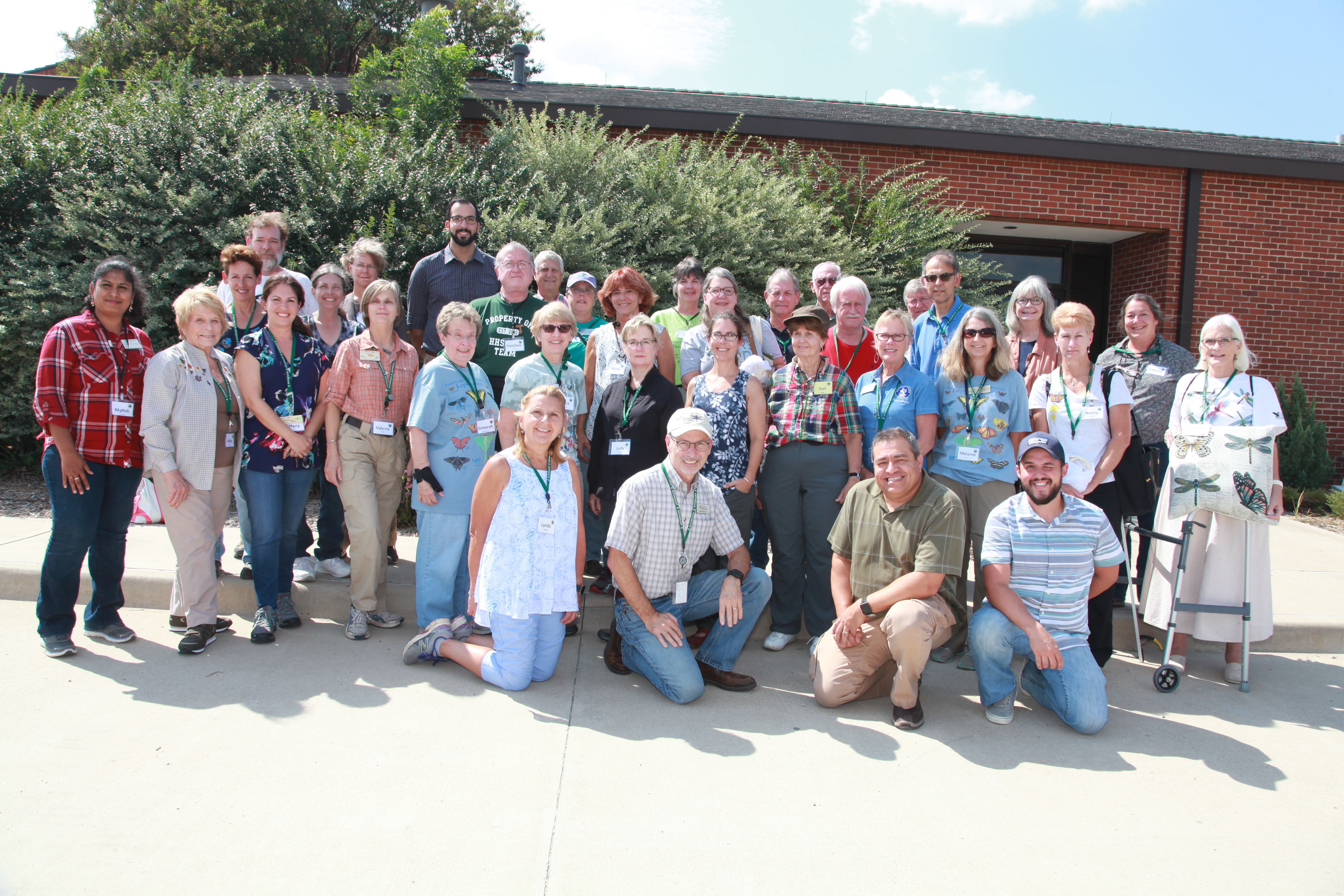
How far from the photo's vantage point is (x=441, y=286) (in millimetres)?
5801

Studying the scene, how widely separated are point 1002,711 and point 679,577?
169cm

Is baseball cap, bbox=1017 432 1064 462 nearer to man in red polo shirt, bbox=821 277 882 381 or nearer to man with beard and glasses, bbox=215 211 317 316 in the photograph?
man in red polo shirt, bbox=821 277 882 381

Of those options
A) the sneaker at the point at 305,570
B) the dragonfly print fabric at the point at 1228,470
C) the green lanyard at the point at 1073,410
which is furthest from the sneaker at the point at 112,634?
the dragonfly print fabric at the point at 1228,470

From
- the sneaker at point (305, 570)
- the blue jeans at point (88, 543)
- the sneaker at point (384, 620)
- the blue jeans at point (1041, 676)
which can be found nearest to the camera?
the blue jeans at point (1041, 676)

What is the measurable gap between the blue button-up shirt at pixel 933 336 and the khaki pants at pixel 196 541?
4281mm

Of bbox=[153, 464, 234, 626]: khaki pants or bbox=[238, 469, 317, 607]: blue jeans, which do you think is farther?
bbox=[238, 469, 317, 607]: blue jeans

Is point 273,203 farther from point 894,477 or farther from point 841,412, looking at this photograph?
point 894,477

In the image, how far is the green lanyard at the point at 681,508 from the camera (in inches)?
163

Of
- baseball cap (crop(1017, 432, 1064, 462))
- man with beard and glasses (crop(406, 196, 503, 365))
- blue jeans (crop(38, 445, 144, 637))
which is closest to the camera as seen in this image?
baseball cap (crop(1017, 432, 1064, 462))

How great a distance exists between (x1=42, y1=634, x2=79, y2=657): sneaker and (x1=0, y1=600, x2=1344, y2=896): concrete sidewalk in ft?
0.22

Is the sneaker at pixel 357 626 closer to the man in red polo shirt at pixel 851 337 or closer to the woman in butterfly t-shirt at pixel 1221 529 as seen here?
the man in red polo shirt at pixel 851 337

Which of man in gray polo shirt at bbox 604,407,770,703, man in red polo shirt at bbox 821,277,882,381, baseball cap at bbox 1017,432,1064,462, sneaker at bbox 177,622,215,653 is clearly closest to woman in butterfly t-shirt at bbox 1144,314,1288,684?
baseball cap at bbox 1017,432,1064,462

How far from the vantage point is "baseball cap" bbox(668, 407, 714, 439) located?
402cm

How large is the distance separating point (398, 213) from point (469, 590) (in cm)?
477
